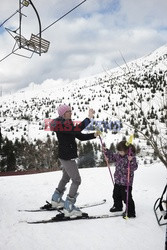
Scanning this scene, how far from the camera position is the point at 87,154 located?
24672 millimetres

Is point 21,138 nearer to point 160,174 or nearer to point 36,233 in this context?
point 160,174

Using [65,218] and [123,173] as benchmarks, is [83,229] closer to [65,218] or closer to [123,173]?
[65,218]

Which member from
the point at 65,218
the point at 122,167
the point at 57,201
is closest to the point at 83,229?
the point at 65,218

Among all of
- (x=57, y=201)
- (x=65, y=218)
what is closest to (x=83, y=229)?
(x=65, y=218)

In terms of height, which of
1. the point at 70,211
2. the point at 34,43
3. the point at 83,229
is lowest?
the point at 83,229

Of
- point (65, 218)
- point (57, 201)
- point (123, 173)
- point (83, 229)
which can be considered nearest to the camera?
point (83, 229)

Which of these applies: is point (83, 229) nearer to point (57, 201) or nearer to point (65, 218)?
point (65, 218)

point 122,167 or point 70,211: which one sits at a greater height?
point 122,167

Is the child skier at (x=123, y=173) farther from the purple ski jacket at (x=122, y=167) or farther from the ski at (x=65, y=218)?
the ski at (x=65, y=218)

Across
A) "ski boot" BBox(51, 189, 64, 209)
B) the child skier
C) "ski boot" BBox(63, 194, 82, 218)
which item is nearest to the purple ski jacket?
the child skier

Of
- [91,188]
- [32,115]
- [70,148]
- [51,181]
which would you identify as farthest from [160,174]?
[32,115]

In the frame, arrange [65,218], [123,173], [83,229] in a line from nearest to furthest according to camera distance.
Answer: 1. [83,229]
2. [65,218]
3. [123,173]

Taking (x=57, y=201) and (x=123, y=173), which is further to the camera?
(x=57, y=201)

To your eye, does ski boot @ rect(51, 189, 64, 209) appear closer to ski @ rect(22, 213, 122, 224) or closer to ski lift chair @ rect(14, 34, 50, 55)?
ski @ rect(22, 213, 122, 224)
